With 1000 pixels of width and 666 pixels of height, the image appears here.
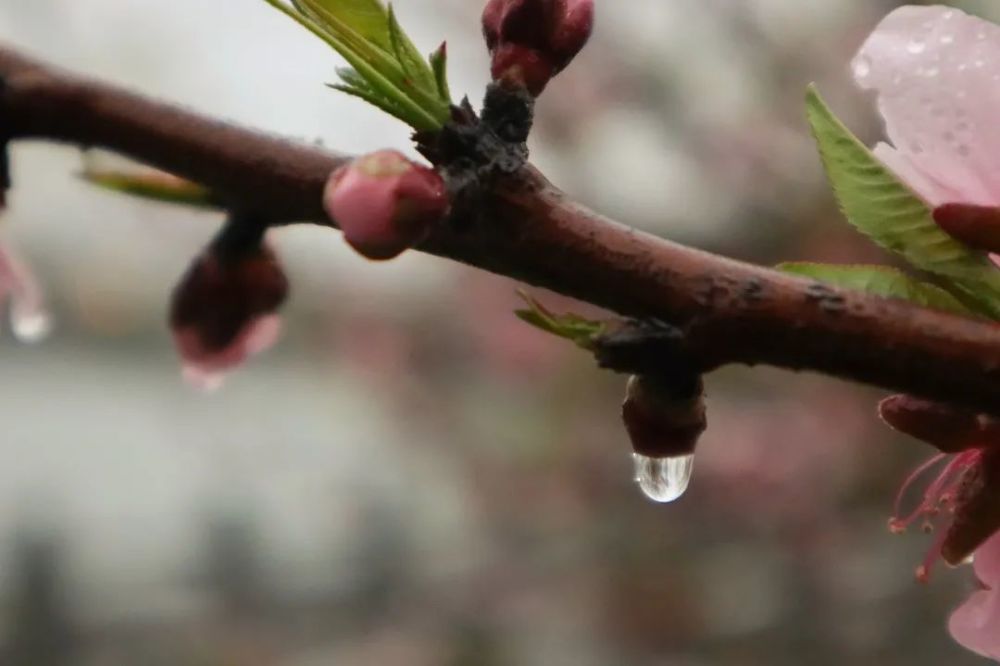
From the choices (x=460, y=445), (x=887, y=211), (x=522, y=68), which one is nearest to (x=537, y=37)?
(x=522, y=68)

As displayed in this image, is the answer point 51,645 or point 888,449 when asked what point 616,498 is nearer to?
point 888,449

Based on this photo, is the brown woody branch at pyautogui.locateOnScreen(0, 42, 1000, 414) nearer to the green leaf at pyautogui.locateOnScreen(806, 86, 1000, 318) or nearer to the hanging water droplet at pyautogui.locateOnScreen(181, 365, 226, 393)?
the green leaf at pyautogui.locateOnScreen(806, 86, 1000, 318)

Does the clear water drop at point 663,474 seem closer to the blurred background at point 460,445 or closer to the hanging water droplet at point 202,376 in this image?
the hanging water droplet at point 202,376

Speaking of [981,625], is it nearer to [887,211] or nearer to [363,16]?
[887,211]

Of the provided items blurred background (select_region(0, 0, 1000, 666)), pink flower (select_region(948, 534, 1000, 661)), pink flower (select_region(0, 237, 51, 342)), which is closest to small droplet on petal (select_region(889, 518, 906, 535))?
pink flower (select_region(948, 534, 1000, 661))

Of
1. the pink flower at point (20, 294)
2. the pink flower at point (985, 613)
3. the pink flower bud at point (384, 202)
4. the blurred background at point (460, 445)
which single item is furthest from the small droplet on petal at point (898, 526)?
the blurred background at point (460, 445)

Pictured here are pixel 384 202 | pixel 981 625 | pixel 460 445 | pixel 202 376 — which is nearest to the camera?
pixel 384 202
